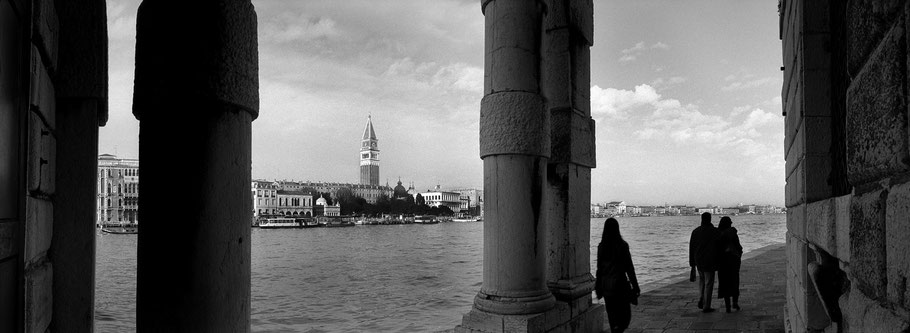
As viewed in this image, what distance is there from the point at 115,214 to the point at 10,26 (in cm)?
9901

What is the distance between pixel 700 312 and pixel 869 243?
720cm

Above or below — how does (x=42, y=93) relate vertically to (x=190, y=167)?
above

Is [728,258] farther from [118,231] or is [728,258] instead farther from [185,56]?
[118,231]

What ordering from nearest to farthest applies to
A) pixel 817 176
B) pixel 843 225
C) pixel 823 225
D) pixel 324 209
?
pixel 843 225 < pixel 823 225 < pixel 817 176 < pixel 324 209

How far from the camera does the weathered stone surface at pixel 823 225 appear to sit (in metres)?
2.72

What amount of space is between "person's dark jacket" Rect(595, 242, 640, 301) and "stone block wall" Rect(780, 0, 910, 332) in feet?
7.49

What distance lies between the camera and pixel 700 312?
8.48m

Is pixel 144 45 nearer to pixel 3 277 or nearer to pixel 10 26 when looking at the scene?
pixel 10 26

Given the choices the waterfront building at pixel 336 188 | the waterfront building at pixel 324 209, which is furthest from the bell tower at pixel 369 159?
the waterfront building at pixel 324 209

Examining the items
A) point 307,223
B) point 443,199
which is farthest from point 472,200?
point 307,223

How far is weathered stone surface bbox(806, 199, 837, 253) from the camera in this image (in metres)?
2.72

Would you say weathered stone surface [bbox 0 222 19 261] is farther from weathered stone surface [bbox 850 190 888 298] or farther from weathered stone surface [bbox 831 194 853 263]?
weathered stone surface [bbox 831 194 853 263]

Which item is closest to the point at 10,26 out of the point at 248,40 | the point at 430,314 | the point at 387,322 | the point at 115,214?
the point at 248,40

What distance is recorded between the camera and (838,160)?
10.9 feet
